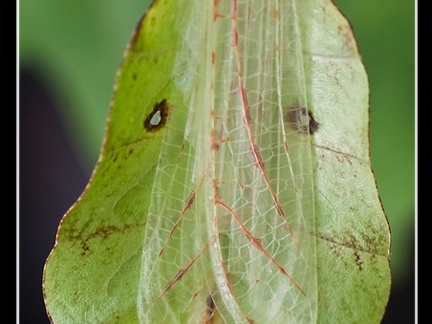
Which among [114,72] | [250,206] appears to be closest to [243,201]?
[250,206]

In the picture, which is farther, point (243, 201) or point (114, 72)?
point (114, 72)

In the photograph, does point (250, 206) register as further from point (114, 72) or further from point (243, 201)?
point (114, 72)

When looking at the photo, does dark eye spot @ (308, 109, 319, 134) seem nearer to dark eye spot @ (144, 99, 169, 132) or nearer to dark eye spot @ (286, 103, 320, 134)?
dark eye spot @ (286, 103, 320, 134)

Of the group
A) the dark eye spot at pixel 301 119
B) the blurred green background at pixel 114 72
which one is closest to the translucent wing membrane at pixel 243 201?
the dark eye spot at pixel 301 119

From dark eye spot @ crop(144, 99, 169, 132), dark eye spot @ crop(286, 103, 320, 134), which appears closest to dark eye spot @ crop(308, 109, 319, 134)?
dark eye spot @ crop(286, 103, 320, 134)

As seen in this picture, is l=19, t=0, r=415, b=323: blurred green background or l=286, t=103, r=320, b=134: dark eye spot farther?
l=19, t=0, r=415, b=323: blurred green background

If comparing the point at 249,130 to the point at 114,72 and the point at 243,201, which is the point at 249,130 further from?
the point at 114,72

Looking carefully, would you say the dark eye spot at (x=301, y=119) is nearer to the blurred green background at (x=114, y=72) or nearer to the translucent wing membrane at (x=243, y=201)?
the translucent wing membrane at (x=243, y=201)

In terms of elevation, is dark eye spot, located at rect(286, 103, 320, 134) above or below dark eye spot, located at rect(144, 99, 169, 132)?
below
